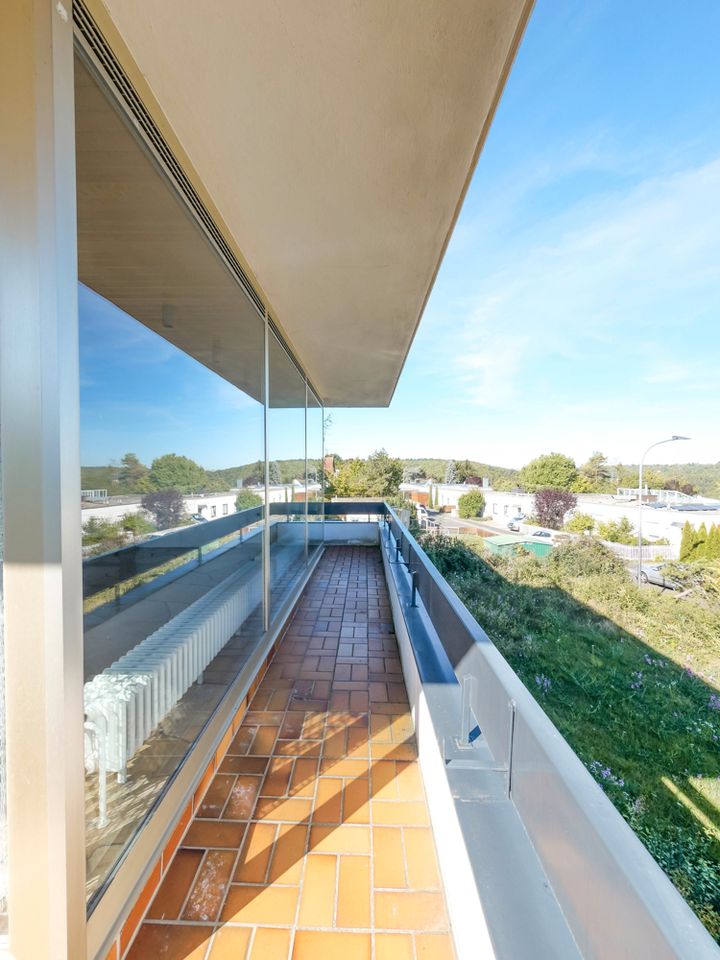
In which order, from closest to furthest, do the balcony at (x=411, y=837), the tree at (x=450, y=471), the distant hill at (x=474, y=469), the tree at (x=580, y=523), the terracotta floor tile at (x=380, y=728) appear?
the balcony at (x=411, y=837), the terracotta floor tile at (x=380, y=728), the tree at (x=580, y=523), the distant hill at (x=474, y=469), the tree at (x=450, y=471)

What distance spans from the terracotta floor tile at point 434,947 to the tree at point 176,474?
138 centimetres

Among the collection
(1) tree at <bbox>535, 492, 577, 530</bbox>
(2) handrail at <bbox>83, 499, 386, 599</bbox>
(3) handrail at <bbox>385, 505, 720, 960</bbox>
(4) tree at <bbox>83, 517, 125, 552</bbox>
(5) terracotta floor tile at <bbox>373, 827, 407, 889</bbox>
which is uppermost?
(4) tree at <bbox>83, 517, 125, 552</bbox>

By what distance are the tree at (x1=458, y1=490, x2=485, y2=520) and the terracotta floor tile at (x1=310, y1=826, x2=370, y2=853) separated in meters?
6.77

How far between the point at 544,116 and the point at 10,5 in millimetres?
5943

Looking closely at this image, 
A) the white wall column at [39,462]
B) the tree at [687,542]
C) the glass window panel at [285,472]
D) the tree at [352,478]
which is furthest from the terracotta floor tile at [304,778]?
the tree at [352,478]

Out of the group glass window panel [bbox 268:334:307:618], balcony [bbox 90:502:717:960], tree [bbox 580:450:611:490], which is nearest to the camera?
balcony [bbox 90:502:717:960]

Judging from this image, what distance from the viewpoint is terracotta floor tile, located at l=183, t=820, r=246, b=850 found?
1.37 m

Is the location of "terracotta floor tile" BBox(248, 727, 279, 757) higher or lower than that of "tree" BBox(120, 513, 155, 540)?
lower

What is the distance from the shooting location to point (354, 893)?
1.21 meters

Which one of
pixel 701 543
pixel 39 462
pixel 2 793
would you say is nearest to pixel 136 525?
pixel 39 462

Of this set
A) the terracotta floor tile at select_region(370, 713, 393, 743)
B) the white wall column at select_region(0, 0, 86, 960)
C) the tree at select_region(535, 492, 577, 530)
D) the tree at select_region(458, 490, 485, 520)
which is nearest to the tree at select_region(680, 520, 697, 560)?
the tree at select_region(535, 492, 577, 530)

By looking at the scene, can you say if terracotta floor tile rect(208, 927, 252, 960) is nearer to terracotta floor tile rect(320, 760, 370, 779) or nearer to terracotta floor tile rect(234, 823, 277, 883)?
terracotta floor tile rect(234, 823, 277, 883)

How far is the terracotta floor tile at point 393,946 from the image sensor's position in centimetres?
106

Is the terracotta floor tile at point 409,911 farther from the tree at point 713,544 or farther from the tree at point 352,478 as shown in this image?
the tree at point 352,478
